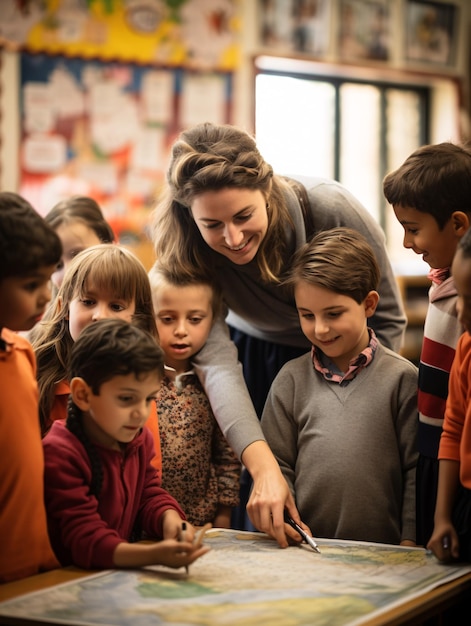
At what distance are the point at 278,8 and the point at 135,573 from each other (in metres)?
4.89

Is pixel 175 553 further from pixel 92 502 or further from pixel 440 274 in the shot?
pixel 440 274

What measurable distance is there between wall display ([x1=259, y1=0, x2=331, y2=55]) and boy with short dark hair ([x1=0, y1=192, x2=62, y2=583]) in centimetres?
446

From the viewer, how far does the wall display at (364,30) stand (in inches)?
240

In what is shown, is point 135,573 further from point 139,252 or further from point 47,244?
point 139,252

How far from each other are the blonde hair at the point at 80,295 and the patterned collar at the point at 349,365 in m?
0.41

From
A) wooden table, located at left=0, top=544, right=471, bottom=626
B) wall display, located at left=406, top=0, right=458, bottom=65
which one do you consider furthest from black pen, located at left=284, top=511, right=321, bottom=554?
wall display, located at left=406, top=0, right=458, bottom=65

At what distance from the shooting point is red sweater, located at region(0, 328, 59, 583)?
1580 mm

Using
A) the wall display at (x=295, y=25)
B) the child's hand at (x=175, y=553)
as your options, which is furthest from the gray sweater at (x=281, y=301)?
the wall display at (x=295, y=25)

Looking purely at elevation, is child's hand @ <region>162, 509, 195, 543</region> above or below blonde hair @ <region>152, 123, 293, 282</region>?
below

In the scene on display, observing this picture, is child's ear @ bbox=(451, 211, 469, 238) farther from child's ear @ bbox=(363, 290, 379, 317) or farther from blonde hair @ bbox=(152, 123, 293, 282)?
blonde hair @ bbox=(152, 123, 293, 282)

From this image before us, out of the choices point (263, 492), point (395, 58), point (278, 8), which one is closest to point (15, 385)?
point (263, 492)

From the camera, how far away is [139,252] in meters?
5.20

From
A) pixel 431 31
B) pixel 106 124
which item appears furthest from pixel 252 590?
pixel 431 31

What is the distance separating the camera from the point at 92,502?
1662 millimetres
